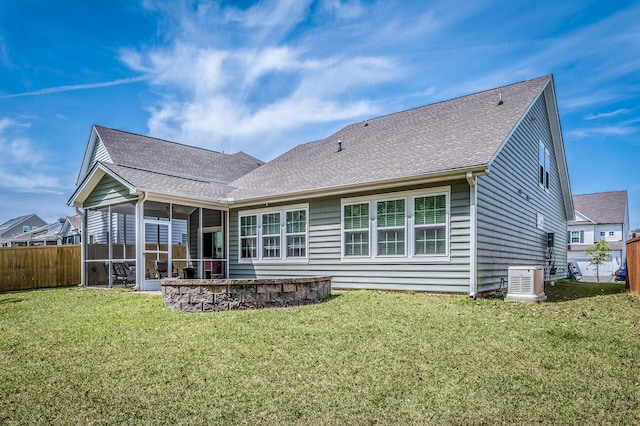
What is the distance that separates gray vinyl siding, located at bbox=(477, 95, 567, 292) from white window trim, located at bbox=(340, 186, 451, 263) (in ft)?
2.32

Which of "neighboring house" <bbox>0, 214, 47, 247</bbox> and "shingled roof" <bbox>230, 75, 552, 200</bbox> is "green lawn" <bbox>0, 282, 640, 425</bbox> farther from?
"neighboring house" <bbox>0, 214, 47, 247</bbox>

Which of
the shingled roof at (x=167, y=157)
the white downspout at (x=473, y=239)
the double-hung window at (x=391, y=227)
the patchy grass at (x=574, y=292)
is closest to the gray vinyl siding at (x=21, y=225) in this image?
the shingled roof at (x=167, y=157)

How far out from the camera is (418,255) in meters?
9.94

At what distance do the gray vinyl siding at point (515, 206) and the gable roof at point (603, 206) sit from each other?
2683 centimetres

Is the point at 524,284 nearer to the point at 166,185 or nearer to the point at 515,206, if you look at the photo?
the point at 515,206

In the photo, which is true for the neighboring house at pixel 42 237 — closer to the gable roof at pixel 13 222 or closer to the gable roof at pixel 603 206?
the gable roof at pixel 13 222

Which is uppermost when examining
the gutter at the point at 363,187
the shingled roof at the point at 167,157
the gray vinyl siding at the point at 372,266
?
the shingled roof at the point at 167,157

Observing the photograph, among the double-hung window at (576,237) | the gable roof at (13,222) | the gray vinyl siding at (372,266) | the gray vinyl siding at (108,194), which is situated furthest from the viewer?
the gable roof at (13,222)

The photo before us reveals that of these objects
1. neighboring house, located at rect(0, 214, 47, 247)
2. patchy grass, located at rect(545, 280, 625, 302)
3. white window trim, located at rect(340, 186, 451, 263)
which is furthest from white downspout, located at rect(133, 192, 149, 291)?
neighboring house, located at rect(0, 214, 47, 247)

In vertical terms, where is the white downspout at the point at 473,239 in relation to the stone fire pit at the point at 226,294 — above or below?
above

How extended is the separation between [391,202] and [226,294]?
4.76 metres

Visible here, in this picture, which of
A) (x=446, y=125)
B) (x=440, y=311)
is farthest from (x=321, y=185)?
(x=440, y=311)

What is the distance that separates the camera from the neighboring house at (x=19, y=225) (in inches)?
2126

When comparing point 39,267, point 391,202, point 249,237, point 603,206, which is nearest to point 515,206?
point 391,202
